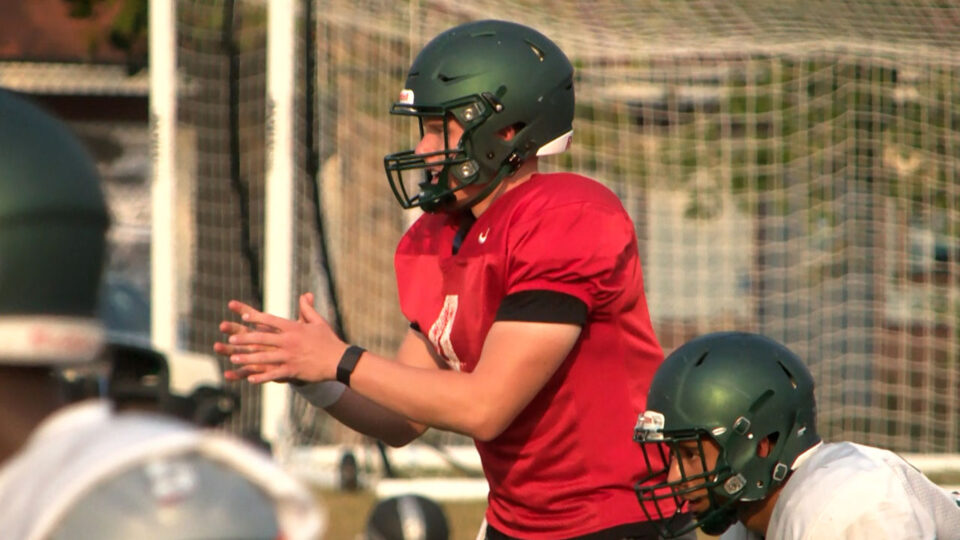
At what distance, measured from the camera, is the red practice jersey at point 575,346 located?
9.95 ft

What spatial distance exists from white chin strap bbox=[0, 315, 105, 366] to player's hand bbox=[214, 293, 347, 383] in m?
1.40

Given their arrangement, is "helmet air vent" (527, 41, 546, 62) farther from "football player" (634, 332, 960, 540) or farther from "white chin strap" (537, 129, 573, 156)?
"football player" (634, 332, 960, 540)

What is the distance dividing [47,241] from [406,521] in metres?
1.76

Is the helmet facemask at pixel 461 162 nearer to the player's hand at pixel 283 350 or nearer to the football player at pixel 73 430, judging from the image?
the player's hand at pixel 283 350

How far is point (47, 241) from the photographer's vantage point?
1.46 metres

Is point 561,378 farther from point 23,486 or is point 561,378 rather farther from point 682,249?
point 682,249

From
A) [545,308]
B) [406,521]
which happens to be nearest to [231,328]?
[406,521]

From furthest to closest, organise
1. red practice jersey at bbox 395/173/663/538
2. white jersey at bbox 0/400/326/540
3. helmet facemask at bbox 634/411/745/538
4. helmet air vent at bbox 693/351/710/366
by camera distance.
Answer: helmet air vent at bbox 693/351/710/366 < helmet facemask at bbox 634/411/745/538 < red practice jersey at bbox 395/173/663/538 < white jersey at bbox 0/400/326/540

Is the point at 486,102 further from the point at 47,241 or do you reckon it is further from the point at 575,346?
the point at 47,241

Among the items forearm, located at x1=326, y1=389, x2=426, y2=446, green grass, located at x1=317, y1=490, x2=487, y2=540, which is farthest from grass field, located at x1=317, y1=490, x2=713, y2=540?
forearm, located at x1=326, y1=389, x2=426, y2=446

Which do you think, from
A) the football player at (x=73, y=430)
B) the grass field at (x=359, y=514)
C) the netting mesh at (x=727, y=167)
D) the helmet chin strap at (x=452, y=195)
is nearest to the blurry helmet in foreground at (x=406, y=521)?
the helmet chin strap at (x=452, y=195)

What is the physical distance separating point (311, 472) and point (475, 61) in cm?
619

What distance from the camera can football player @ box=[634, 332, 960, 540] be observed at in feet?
10.2

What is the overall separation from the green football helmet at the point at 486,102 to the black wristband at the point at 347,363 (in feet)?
1.38
